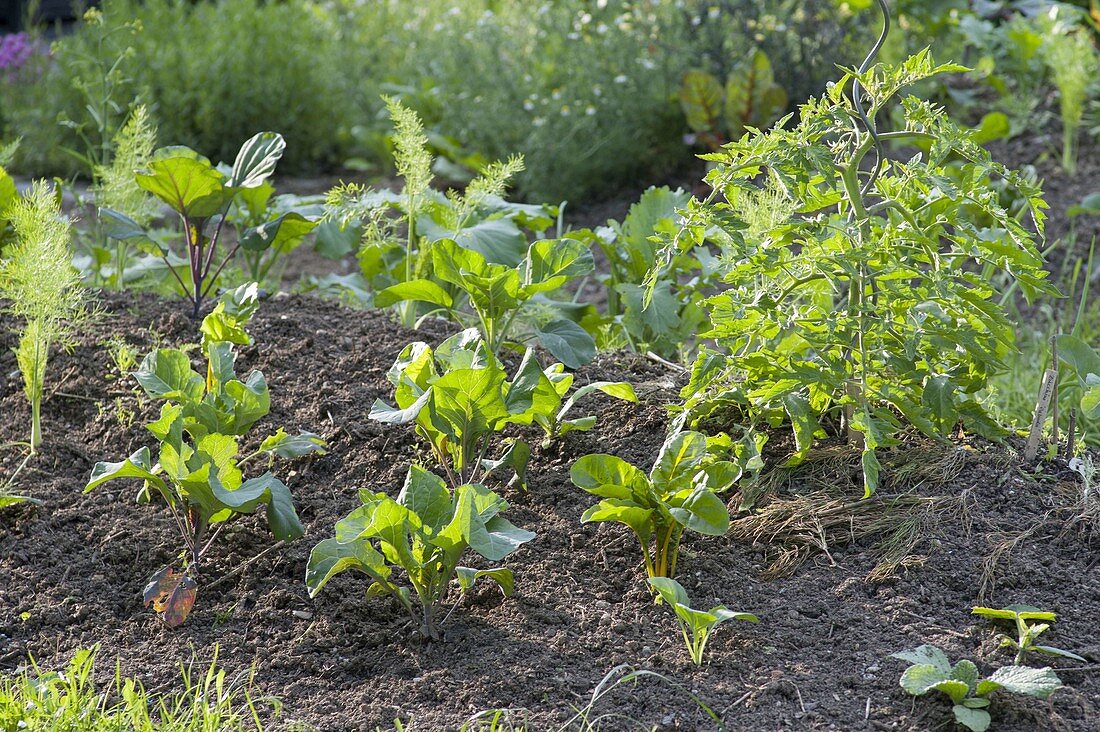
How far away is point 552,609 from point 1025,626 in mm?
842

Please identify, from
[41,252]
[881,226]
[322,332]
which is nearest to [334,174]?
[322,332]

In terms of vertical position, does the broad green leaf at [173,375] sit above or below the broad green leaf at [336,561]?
above

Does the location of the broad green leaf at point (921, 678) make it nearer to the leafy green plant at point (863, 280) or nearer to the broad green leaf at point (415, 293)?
the leafy green plant at point (863, 280)

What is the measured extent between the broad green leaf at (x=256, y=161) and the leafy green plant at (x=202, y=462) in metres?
0.51

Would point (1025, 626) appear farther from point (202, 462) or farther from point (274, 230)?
point (274, 230)

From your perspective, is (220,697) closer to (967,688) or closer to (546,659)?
(546,659)

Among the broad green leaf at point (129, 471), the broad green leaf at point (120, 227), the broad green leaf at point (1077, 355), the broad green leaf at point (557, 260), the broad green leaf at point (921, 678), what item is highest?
the broad green leaf at point (557, 260)

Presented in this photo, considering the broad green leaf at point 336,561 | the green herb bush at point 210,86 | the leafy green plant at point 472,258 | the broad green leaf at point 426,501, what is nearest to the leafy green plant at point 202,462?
the broad green leaf at point 336,561

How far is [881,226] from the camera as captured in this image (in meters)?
2.30

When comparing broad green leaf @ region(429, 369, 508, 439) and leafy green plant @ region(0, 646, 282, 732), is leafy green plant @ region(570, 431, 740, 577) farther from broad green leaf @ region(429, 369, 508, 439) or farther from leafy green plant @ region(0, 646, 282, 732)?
leafy green plant @ region(0, 646, 282, 732)

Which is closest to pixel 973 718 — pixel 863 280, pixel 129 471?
pixel 863 280

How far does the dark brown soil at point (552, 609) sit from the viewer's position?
1945mm

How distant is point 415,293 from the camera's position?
2.67m

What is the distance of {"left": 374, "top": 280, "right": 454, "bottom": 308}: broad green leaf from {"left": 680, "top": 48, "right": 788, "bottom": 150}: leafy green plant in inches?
111
